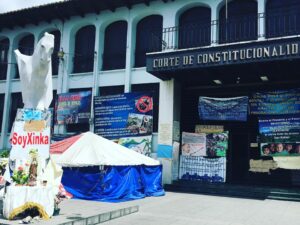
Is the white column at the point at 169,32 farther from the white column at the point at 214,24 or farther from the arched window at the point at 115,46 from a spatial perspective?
the arched window at the point at 115,46

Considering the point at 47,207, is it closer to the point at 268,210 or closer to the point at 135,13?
the point at 268,210

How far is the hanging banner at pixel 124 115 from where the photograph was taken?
1800 cm

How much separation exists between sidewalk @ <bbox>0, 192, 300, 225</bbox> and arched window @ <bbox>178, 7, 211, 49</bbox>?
7702 millimetres

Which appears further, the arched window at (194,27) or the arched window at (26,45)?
the arched window at (26,45)

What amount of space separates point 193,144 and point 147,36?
6.22m

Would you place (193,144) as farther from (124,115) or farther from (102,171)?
(102,171)

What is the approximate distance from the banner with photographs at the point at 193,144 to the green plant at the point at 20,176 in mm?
9858

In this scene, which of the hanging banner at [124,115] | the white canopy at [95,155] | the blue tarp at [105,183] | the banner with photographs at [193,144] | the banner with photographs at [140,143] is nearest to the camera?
the blue tarp at [105,183]

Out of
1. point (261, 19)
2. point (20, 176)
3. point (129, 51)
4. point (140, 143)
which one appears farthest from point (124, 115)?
point (20, 176)

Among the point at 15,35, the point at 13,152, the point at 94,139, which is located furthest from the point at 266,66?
the point at 15,35

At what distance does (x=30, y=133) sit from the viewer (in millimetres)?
9391

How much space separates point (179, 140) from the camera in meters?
18.0

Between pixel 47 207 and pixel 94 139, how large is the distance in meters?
5.90

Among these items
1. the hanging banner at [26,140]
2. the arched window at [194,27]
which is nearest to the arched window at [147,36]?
the arched window at [194,27]
